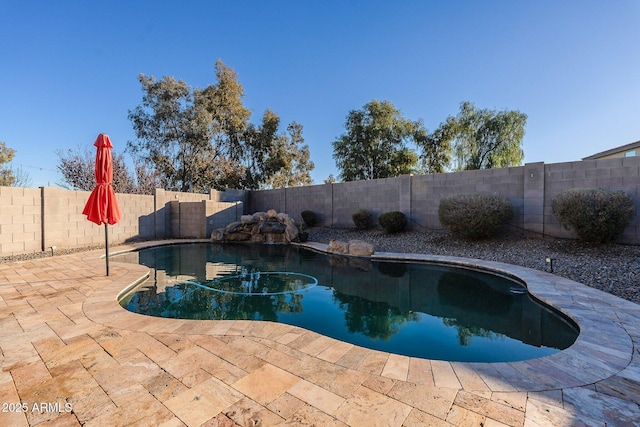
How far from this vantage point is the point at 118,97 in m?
16.4

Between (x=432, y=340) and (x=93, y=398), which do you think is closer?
(x=93, y=398)

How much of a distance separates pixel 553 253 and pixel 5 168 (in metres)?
27.7

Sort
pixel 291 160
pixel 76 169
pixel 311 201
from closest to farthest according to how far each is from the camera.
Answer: pixel 311 201
pixel 76 169
pixel 291 160

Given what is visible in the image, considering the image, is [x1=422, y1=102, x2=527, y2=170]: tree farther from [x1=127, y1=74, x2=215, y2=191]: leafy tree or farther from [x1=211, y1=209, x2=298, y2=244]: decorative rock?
[x1=127, y1=74, x2=215, y2=191]: leafy tree

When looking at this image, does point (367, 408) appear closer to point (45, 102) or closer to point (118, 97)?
point (45, 102)

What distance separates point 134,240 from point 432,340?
1153 centimetres

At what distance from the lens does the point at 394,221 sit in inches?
402

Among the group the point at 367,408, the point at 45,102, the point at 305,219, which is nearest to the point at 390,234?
the point at 305,219

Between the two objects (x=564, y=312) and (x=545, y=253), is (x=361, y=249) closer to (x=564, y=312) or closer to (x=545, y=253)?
(x=545, y=253)

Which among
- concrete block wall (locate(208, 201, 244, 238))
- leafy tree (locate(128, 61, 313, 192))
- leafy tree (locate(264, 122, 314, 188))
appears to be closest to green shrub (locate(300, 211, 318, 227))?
concrete block wall (locate(208, 201, 244, 238))

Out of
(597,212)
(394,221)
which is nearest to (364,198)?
(394,221)

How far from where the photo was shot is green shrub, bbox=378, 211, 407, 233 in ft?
33.6

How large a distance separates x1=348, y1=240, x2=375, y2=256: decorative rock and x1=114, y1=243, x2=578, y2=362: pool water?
484 mm

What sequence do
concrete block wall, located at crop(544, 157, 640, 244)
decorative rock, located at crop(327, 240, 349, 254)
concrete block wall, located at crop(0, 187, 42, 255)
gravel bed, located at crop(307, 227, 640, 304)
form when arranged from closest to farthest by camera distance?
gravel bed, located at crop(307, 227, 640, 304), concrete block wall, located at crop(544, 157, 640, 244), concrete block wall, located at crop(0, 187, 42, 255), decorative rock, located at crop(327, 240, 349, 254)
